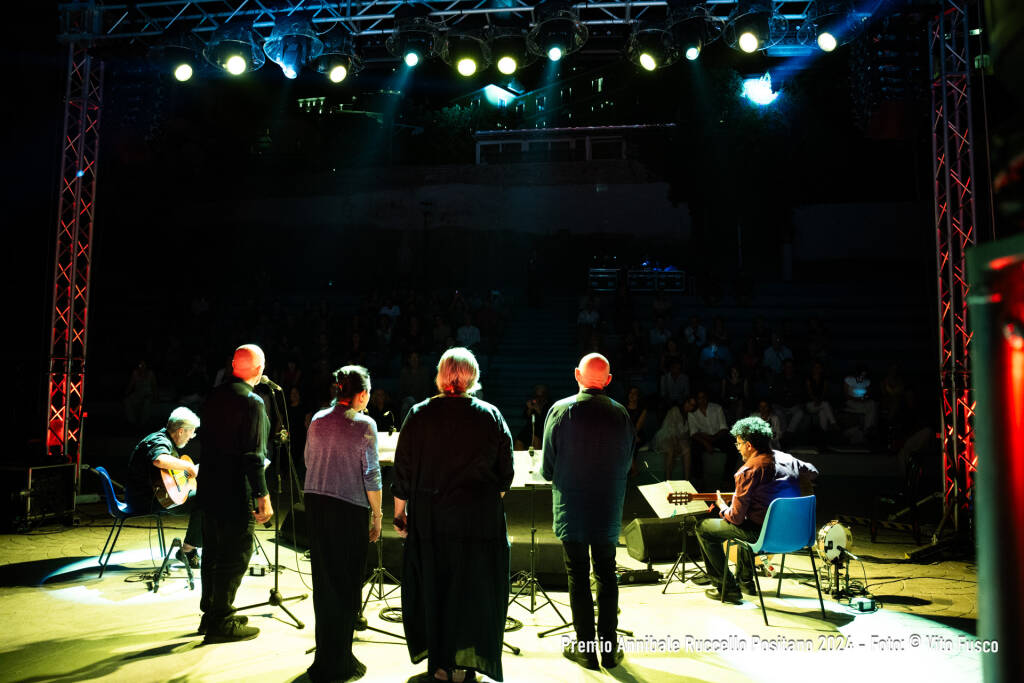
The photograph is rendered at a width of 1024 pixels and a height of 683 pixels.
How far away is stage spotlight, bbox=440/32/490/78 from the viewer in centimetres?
764

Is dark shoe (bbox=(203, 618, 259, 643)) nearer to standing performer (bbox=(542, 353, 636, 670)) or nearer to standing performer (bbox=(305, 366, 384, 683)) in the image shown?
standing performer (bbox=(305, 366, 384, 683))

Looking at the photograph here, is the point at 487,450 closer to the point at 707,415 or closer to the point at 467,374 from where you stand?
the point at 467,374

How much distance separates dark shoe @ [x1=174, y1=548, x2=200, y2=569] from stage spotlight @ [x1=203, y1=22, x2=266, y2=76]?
5079 mm

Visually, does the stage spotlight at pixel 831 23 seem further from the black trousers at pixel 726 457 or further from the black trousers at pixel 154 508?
the black trousers at pixel 154 508

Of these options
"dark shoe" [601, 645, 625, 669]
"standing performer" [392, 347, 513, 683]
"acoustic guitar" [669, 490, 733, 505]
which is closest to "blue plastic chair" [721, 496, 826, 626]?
"acoustic guitar" [669, 490, 733, 505]

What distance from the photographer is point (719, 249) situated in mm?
20562

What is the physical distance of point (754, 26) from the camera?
6996mm

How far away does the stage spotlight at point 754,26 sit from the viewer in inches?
273

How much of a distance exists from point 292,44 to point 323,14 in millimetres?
668

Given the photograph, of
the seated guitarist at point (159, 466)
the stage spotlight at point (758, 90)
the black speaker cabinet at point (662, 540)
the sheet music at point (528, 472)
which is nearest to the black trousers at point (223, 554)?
the seated guitarist at point (159, 466)

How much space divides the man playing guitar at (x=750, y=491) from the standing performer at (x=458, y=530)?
1.96m

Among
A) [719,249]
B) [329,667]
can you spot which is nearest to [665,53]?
[329,667]

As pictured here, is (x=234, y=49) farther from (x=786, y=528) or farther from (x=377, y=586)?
(x=786, y=528)

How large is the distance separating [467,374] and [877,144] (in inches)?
777
